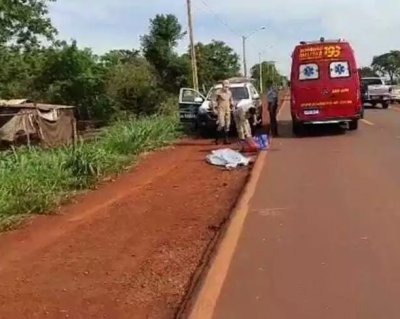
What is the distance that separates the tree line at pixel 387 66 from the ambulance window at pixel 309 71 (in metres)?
86.3

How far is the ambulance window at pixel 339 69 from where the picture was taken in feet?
70.4

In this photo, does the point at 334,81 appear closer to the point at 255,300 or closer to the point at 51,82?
the point at 255,300

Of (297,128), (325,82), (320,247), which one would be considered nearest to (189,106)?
Result: (297,128)

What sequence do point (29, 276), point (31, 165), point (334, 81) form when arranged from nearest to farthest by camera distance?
point (29, 276) → point (31, 165) → point (334, 81)

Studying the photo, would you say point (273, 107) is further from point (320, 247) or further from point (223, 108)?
point (320, 247)

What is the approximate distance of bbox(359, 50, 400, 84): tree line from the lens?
109500mm

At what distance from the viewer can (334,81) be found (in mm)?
21469

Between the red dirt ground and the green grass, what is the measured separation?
37 centimetres

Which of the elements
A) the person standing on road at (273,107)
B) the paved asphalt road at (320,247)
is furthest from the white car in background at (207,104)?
the paved asphalt road at (320,247)

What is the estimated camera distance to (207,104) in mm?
23297

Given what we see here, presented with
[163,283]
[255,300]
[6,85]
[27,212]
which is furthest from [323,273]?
[6,85]

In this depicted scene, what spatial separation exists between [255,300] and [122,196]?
6297 millimetres

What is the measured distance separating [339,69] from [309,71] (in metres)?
0.89

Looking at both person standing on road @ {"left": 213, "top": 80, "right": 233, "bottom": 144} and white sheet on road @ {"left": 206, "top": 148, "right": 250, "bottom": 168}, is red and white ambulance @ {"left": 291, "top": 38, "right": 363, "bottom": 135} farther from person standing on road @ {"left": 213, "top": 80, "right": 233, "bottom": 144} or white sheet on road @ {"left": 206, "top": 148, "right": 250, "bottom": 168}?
white sheet on road @ {"left": 206, "top": 148, "right": 250, "bottom": 168}
